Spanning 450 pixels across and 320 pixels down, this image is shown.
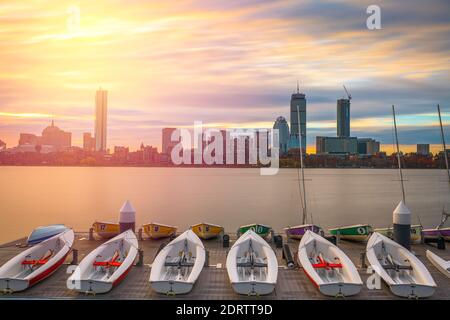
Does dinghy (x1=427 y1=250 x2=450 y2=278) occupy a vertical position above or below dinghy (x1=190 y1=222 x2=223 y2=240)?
below

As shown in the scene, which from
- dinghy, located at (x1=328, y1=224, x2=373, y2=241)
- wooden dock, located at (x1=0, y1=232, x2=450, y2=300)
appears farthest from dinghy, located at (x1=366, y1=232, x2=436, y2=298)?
dinghy, located at (x1=328, y1=224, x2=373, y2=241)

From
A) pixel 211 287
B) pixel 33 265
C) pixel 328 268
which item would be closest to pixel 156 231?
pixel 33 265

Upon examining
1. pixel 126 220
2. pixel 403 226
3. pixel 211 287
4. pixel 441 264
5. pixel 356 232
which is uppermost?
pixel 126 220

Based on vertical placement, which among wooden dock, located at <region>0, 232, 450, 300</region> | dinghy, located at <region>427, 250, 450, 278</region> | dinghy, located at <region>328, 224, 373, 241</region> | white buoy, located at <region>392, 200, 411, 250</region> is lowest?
wooden dock, located at <region>0, 232, 450, 300</region>

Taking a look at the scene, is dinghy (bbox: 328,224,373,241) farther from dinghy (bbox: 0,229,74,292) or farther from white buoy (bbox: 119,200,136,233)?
dinghy (bbox: 0,229,74,292)

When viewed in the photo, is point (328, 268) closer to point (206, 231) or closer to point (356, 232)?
point (356, 232)

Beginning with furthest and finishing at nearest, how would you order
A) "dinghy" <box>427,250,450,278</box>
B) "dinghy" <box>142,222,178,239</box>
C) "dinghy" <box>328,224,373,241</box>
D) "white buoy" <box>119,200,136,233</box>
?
"dinghy" <box>142,222,178,239</box>
"dinghy" <box>328,224,373,241</box>
"white buoy" <box>119,200,136,233</box>
"dinghy" <box>427,250,450,278</box>
